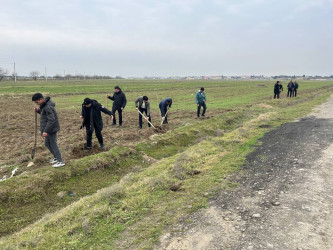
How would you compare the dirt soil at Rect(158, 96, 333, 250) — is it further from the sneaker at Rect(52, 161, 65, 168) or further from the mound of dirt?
the mound of dirt

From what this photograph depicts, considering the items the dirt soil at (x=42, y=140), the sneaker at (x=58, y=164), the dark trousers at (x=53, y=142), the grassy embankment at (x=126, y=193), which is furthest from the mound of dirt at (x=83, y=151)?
the dark trousers at (x=53, y=142)

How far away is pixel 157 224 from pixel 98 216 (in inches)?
44.8

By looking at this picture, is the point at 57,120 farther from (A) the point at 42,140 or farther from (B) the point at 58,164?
(A) the point at 42,140

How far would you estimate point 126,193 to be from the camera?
17.8 ft

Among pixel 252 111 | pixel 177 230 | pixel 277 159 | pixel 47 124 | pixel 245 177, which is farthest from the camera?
pixel 252 111

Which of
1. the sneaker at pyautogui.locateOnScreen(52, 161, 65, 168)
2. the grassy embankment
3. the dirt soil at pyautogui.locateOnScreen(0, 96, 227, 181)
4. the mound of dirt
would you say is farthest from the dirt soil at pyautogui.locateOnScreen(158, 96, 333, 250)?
the mound of dirt

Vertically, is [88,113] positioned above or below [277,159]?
above

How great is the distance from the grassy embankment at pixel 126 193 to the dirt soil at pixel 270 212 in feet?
1.18

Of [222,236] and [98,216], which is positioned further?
[98,216]

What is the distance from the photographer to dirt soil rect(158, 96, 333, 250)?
3621 mm

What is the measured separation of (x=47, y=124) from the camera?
6.62m

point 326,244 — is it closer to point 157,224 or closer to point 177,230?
point 177,230

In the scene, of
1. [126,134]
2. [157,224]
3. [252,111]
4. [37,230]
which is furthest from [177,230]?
[252,111]

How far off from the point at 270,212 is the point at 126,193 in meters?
2.89
